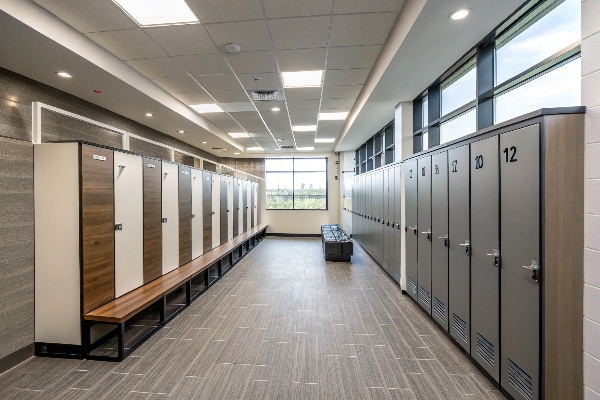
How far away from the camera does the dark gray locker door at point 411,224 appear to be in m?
3.44

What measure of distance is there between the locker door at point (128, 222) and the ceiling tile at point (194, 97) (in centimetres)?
192

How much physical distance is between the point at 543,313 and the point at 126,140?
376cm

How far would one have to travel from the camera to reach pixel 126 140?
117 inches

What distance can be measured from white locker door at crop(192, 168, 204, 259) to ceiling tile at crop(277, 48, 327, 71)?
7.15ft

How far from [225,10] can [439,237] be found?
295 cm

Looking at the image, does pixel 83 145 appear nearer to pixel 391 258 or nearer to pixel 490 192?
pixel 490 192

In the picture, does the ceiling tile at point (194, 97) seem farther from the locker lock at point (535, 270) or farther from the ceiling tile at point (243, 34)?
the locker lock at point (535, 270)

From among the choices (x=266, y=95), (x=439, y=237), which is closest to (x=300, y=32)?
(x=266, y=95)

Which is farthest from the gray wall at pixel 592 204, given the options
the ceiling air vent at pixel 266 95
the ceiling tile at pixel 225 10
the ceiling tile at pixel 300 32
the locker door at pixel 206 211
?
the locker door at pixel 206 211

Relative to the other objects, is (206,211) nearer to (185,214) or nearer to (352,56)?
(185,214)

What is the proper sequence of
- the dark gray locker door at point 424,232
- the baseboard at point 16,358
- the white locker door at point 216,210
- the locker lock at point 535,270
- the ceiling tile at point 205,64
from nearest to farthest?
the locker lock at point 535,270 → the baseboard at point 16,358 → the dark gray locker door at point 424,232 → the ceiling tile at point 205,64 → the white locker door at point 216,210

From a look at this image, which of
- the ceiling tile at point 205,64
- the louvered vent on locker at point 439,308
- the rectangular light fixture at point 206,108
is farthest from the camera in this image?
the rectangular light fixture at point 206,108

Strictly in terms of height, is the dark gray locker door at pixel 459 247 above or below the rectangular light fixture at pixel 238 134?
below

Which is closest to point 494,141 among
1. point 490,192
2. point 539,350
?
point 490,192
